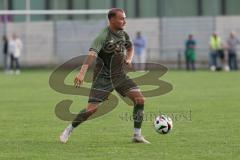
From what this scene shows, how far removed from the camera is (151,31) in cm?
4556

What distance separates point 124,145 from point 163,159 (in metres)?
1.71

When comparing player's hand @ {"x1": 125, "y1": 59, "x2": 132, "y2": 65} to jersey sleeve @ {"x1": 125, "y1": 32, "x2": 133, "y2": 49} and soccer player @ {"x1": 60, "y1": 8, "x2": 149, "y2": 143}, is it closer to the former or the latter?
soccer player @ {"x1": 60, "y1": 8, "x2": 149, "y2": 143}

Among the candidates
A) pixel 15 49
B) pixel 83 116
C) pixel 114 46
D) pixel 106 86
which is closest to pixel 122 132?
pixel 83 116

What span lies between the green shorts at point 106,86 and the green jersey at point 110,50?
0.08 m

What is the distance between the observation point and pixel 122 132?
1384 cm

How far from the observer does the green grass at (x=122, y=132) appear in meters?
11.1

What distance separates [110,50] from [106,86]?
600mm

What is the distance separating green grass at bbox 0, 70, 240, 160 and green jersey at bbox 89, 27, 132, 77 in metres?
1.19

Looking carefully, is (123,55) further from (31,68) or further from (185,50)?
(31,68)

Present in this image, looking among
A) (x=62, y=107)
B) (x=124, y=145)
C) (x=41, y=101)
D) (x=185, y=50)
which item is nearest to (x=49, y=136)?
(x=124, y=145)

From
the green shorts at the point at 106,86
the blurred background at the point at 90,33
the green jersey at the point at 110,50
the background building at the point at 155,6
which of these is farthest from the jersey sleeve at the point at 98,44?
the background building at the point at 155,6

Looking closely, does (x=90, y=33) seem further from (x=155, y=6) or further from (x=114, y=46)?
(x=114, y=46)

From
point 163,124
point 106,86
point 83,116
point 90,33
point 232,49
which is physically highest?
point 106,86

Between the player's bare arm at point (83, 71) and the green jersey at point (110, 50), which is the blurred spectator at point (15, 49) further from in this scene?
the player's bare arm at point (83, 71)
